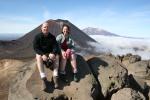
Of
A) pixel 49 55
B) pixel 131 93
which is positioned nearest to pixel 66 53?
pixel 49 55

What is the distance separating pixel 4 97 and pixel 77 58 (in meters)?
16.6

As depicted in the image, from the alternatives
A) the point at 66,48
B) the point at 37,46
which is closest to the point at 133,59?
the point at 66,48

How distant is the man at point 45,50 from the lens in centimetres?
1496

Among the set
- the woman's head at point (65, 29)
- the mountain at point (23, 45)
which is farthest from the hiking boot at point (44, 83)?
the mountain at point (23, 45)

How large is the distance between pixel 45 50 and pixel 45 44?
269 millimetres

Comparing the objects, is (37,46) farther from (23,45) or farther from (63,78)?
(23,45)

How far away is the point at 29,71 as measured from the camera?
1691 centimetres

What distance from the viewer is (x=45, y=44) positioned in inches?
599

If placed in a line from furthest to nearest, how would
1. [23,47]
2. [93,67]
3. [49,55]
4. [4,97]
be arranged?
[23,47] → [4,97] → [93,67] → [49,55]

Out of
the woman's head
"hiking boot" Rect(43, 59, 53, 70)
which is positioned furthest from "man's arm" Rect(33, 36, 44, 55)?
the woman's head

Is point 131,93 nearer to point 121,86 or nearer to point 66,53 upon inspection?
point 121,86

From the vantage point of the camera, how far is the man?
15.0 metres

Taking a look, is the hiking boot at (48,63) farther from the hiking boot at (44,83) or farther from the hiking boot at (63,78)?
the hiking boot at (44,83)

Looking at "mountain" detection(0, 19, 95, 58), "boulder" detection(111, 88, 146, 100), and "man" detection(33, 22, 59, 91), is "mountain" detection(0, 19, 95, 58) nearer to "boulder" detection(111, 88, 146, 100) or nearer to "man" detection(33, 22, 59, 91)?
"boulder" detection(111, 88, 146, 100)
